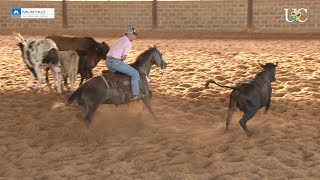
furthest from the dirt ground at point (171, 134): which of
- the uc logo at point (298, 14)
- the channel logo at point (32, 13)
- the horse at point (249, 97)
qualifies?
the channel logo at point (32, 13)

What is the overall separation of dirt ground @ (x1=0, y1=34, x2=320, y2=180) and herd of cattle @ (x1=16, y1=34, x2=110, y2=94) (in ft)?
1.69

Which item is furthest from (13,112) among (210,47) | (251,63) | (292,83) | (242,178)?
(210,47)

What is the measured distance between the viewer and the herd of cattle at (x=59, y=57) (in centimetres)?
984

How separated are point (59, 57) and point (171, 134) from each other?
391cm

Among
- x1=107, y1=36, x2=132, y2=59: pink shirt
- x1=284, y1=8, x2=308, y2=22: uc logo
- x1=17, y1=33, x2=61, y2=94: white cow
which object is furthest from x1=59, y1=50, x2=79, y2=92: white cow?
x1=284, y1=8, x2=308, y2=22: uc logo

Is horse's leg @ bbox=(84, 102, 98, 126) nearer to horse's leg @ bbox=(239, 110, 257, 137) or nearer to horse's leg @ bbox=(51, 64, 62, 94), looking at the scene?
horse's leg @ bbox=(239, 110, 257, 137)

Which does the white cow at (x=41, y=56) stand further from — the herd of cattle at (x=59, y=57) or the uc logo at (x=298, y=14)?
the uc logo at (x=298, y=14)

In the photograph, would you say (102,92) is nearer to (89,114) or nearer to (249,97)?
(89,114)

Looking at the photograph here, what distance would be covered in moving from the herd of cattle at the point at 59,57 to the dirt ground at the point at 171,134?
0.51 metres

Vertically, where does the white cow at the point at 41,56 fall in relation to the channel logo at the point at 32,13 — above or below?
below

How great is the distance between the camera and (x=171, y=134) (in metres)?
7.34

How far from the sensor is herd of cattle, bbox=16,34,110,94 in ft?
32.3

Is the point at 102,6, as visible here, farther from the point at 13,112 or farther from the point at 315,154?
the point at 315,154

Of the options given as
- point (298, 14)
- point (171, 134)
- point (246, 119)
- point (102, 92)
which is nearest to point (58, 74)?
point (102, 92)
